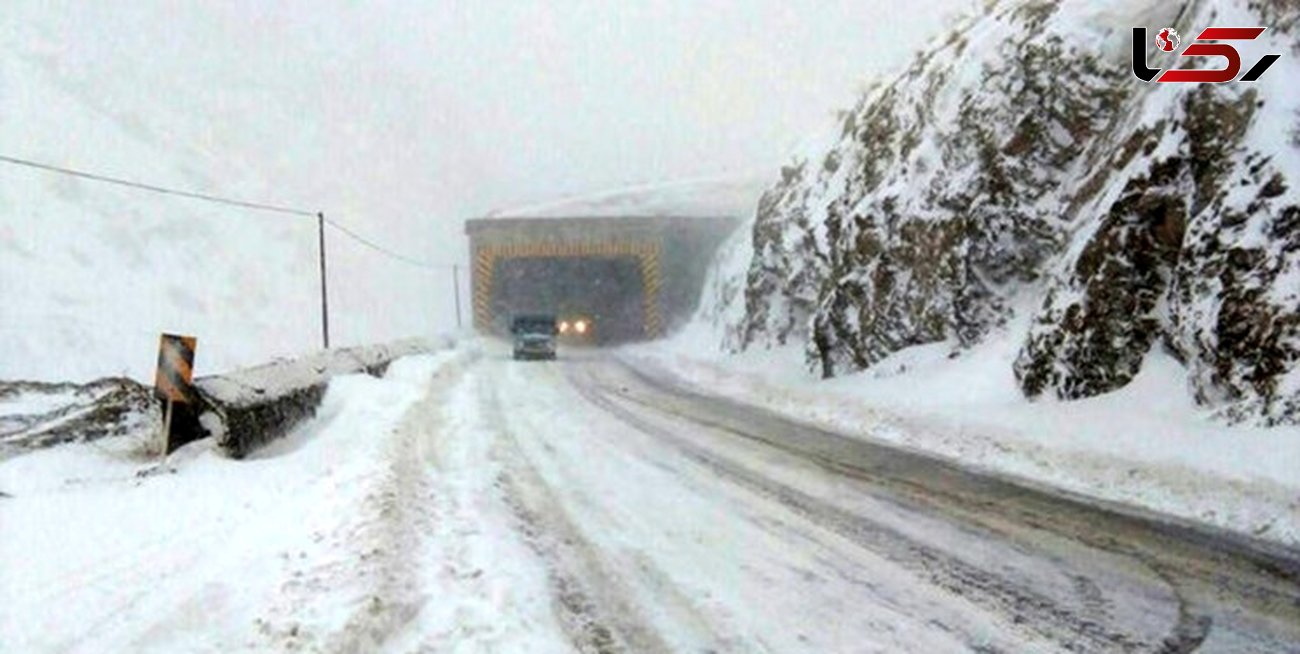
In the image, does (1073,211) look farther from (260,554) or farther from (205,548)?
(205,548)

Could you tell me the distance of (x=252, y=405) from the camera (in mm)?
13008

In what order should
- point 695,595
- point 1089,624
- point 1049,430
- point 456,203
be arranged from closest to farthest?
1. point 1089,624
2. point 695,595
3. point 1049,430
4. point 456,203

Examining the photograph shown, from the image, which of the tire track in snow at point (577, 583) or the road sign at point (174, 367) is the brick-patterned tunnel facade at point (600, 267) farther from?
the tire track in snow at point (577, 583)

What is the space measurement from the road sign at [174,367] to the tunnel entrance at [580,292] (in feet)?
136

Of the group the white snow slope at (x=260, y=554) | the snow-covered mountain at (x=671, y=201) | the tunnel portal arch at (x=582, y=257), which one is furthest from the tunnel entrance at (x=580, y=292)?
the white snow slope at (x=260, y=554)

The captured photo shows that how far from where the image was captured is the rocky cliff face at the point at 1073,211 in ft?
35.6

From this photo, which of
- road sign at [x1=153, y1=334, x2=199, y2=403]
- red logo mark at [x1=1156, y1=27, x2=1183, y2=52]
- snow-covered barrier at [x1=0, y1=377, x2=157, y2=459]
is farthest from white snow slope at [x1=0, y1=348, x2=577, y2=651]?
red logo mark at [x1=1156, y1=27, x2=1183, y2=52]

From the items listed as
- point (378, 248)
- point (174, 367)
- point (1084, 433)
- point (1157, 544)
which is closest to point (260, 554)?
point (174, 367)

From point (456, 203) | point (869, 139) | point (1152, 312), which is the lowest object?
point (1152, 312)

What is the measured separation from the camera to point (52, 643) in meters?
5.23

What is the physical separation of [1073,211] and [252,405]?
1238cm

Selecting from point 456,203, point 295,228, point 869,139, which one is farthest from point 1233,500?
point 456,203

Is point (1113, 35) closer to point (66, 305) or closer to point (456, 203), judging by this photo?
point (66, 305)

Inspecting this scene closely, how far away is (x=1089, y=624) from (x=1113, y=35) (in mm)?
13030
